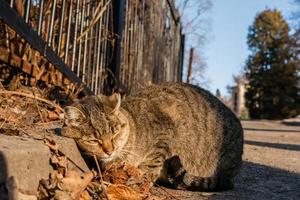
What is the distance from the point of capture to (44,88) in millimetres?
4375

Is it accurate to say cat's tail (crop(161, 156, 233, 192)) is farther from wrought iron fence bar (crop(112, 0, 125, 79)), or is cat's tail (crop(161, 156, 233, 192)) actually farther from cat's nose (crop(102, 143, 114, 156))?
wrought iron fence bar (crop(112, 0, 125, 79))

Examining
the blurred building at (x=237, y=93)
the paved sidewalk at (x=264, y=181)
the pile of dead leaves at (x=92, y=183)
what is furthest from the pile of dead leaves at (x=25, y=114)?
the blurred building at (x=237, y=93)

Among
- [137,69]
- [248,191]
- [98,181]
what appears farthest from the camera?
[137,69]

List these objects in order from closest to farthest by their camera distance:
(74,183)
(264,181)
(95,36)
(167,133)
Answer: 1. (74,183)
2. (167,133)
3. (264,181)
4. (95,36)

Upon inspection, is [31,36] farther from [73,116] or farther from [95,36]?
[95,36]

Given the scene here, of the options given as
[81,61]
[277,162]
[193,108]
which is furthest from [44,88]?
[277,162]

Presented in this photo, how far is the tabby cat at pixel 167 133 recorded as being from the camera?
3000mm

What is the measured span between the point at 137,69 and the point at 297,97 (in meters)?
31.8

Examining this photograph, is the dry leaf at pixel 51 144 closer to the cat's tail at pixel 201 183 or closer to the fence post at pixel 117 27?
the cat's tail at pixel 201 183

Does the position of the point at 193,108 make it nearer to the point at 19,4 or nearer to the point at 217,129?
the point at 217,129

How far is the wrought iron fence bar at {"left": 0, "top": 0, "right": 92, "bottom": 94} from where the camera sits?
2930mm

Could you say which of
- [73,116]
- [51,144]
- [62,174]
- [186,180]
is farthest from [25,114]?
[186,180]

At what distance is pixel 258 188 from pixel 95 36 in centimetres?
250

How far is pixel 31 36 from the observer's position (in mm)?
3400
